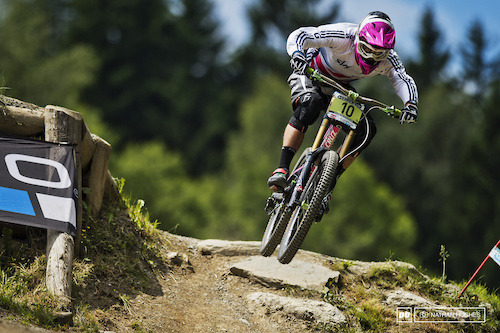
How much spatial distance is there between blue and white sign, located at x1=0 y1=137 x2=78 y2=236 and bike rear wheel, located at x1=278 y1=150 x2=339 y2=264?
2.31 m

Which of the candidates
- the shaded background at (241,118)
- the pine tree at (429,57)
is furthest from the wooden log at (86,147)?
the pine tree at (429,57)

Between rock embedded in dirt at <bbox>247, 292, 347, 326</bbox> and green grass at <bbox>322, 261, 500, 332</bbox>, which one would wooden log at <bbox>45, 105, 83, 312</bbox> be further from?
green grass at <bbox>322, 261, 500, 332</bbox>

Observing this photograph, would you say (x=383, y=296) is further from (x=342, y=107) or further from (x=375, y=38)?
(x=375, y=38)

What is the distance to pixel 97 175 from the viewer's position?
7816 mm

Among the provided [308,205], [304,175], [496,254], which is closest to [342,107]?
[304,175]

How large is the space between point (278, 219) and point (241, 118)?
48.0 metres

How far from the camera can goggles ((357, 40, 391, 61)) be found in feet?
23.5

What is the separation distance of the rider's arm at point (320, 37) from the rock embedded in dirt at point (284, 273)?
2.83 meters

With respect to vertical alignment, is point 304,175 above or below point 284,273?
above

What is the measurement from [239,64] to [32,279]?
5953 centimetres

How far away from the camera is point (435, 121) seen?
55.2m

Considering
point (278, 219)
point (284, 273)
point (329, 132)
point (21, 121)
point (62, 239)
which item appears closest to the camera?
point (62, 239)

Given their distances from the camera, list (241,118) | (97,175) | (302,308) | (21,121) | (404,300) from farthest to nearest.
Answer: (241,118)
(404,300)
(97,175)
(302,308)
(21,121)

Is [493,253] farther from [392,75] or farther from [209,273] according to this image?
[209,273]
